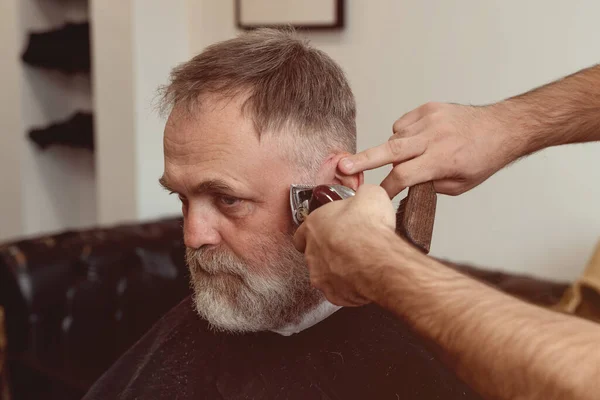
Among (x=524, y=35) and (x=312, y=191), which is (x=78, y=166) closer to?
(x=524, y=35)

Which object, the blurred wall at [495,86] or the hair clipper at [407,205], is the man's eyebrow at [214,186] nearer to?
the hair clipper at [407,205]

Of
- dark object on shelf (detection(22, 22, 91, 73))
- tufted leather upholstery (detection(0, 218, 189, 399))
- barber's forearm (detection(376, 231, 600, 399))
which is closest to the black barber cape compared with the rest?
barber's forearm (detection(376, 231, 600, 399))

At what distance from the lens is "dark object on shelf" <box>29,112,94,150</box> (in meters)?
3.85

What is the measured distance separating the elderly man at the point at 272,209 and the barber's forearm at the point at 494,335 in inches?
18.3

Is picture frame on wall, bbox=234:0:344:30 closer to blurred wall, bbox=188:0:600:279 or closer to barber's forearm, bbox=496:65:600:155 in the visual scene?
blurred wall, bbox=188:0:600:279

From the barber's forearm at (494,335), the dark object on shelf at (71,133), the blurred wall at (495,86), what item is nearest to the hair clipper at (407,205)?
the barber's forearm at (494,335)

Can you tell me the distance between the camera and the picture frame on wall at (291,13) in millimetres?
2721

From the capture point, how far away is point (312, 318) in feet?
4.74

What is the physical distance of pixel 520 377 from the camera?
0.76m

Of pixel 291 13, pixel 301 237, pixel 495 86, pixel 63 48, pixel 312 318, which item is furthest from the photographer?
pixel 63 48

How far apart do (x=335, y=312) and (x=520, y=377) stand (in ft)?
2.40

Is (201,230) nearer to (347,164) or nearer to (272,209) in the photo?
(272,209)

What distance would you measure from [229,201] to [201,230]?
8 centimetres

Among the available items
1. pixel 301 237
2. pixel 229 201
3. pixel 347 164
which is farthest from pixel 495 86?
pixel 301 237
